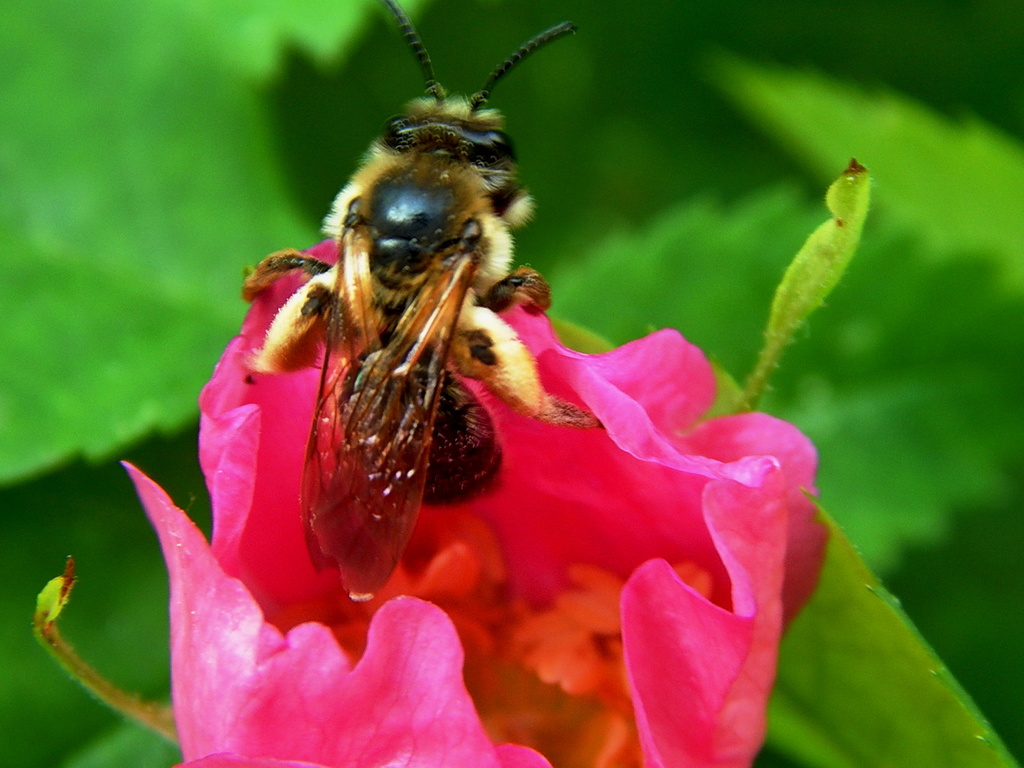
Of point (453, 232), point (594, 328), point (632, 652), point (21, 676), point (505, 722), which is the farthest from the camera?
point (594, 328)

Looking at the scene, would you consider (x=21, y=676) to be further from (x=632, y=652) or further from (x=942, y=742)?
(x=942, y=742)

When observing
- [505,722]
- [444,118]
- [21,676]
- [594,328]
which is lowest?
[21,676]

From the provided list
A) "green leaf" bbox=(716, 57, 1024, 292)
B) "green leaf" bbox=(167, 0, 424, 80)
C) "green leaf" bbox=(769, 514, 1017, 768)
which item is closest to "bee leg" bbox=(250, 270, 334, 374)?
→ "green leaf" bbox=(769, 514, 1017, 768)

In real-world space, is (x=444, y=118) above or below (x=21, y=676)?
above

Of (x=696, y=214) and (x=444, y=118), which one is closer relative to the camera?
(x=444, y=118)

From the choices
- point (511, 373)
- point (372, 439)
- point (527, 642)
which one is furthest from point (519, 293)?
point (527, 642)

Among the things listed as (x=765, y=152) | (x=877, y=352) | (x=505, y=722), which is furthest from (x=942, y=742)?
(x=765, y=152)
